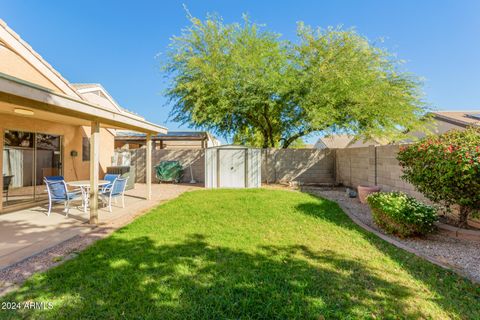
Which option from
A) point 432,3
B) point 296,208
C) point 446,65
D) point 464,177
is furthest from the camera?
point 446,65

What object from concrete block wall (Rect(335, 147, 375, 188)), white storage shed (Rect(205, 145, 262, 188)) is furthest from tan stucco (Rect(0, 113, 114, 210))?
concrete block wall (Rect(335, 147, 375, 188))

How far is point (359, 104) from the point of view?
11.3 m

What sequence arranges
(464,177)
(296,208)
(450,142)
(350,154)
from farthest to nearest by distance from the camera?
(350,154) < (296,208) < (450,142) < (464,177)

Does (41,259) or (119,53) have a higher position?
(119,53)

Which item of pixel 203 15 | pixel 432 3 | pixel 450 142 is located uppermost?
pixel 203 15

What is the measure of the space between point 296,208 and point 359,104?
23.8 ft

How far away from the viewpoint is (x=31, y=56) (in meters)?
7.74

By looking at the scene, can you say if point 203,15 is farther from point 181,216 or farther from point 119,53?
point 181,216

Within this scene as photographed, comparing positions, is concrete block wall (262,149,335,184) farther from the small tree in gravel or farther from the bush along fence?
the small tree in gravel

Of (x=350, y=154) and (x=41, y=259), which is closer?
(x=41, y=259)

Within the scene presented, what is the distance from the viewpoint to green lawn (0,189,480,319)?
95.6 inches

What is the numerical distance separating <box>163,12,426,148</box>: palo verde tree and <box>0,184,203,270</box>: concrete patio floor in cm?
647

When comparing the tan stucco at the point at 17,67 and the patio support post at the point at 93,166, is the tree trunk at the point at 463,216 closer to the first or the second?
the patio support post at the point at 93,166

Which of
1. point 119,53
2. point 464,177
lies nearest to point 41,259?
point 464,177
